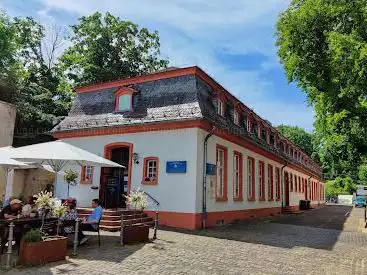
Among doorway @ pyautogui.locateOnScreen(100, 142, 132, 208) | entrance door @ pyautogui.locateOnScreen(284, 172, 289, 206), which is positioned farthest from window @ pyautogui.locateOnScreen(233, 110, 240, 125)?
entrance door @ pyautogui.locateOnScreen(284, 172, 289, 206)

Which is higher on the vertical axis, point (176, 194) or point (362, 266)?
point (176, 194)

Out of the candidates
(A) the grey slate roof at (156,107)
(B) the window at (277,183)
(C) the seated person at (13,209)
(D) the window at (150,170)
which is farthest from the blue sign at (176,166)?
(B) the window at (277,183)

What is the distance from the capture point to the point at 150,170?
16625mm

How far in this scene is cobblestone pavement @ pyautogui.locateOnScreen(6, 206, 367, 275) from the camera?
8.28 m

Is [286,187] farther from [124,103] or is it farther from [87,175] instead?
[87,175]

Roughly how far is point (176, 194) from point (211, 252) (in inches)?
208

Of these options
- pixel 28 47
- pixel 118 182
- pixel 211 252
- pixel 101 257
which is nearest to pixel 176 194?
pixel 118 182

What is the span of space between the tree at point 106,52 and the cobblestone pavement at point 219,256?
24289mm

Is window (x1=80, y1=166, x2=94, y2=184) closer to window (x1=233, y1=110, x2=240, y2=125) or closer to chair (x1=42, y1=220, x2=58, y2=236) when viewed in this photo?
window (x1=233, y1=110, x2=240, y2=125)

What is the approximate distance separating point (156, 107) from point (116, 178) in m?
3.91

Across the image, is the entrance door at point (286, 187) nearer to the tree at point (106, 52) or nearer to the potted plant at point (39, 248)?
the tree at point (106, 52)

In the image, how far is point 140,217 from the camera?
1495 cm

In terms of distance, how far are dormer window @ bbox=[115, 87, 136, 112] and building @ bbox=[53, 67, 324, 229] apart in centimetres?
5

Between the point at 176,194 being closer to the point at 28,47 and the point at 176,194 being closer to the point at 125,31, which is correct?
the point at 125,31
